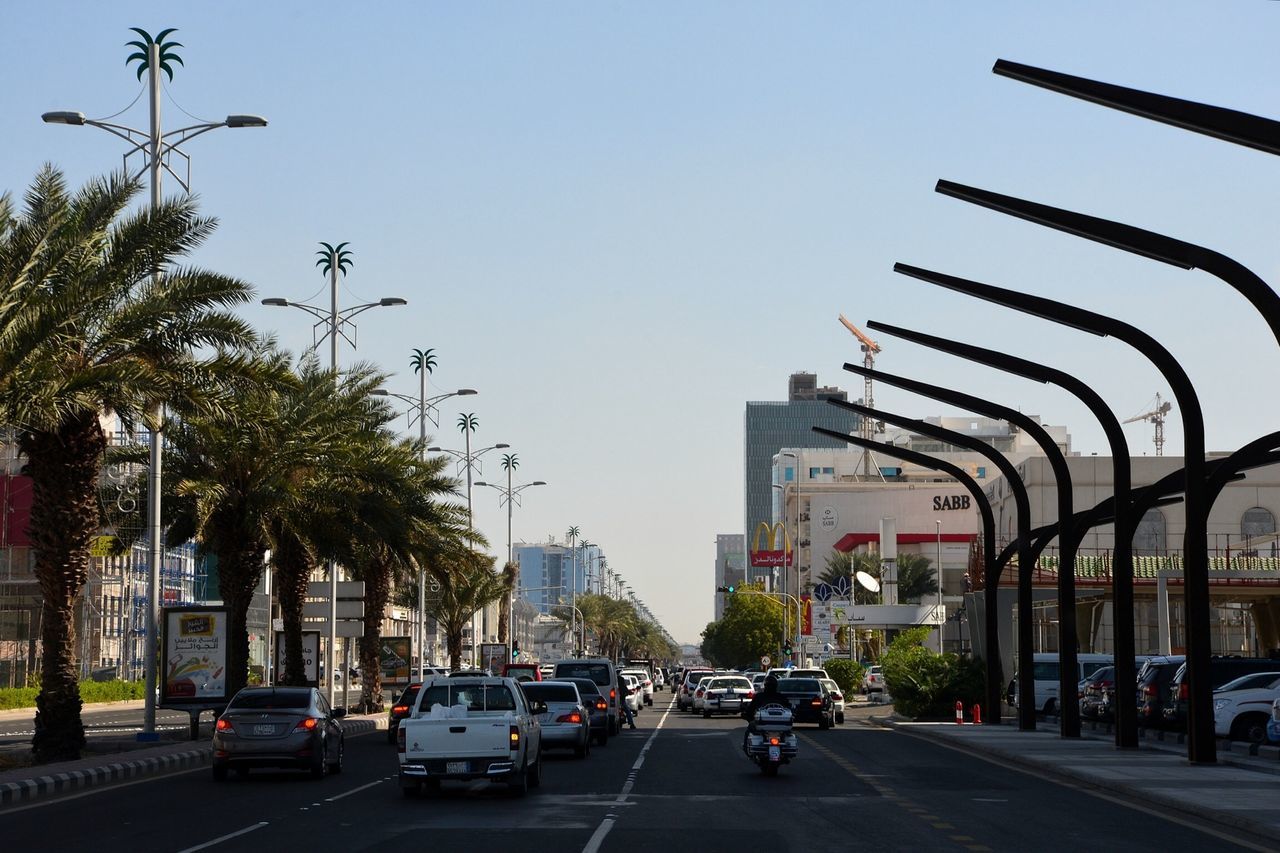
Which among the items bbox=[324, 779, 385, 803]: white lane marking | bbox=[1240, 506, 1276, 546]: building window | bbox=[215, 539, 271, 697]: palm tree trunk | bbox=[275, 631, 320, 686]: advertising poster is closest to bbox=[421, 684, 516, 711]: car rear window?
bbox=[324, 779, 385, 803]: white lane marking

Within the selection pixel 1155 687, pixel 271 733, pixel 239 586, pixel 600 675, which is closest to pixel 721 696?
pixel 600 675

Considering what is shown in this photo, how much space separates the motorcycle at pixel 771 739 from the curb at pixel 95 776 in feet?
33.0

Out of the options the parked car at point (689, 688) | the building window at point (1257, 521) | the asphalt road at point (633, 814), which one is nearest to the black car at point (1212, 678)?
the asphalt road at point (633, 814)

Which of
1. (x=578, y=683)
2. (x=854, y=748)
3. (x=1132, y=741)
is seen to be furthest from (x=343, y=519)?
(x=1132, y=741)

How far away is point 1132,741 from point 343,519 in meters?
22.0

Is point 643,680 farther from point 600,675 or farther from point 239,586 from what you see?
point 239,586

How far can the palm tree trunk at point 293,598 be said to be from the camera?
4431 cm

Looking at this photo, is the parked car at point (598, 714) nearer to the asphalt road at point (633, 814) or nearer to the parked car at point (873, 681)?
the asphalt road at point (633, 814)

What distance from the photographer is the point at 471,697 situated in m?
21.4

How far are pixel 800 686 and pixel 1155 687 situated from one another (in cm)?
1215

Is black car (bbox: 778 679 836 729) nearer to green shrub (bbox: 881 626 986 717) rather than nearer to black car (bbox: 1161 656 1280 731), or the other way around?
green shrub (bbox: 881 626 986 717)

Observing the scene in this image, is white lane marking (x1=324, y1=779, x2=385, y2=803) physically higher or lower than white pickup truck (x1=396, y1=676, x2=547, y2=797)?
lower

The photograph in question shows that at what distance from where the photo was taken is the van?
135 feet

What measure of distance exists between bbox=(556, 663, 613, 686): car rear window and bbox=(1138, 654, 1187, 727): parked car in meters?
13.2
